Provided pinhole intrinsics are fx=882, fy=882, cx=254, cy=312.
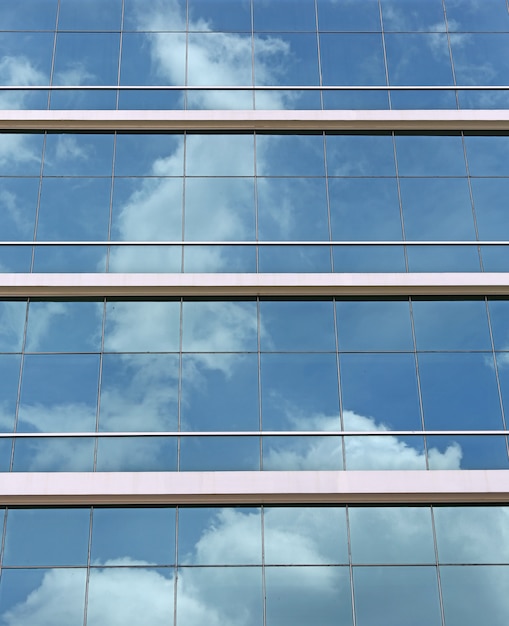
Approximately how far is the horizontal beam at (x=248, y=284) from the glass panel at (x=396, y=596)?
6888 millimetres

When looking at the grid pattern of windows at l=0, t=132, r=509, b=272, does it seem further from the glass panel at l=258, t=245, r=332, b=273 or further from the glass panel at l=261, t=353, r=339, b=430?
the glass panel at l=261, t=353, r=339, b=430

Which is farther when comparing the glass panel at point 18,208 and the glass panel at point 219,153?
the glass panel at point 219,153

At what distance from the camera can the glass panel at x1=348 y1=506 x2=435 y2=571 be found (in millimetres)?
19516

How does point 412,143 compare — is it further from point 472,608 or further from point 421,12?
point 472,608

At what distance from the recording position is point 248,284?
2209cm

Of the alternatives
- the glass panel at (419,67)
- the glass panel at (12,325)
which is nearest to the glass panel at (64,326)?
the glass panel at (12,325)

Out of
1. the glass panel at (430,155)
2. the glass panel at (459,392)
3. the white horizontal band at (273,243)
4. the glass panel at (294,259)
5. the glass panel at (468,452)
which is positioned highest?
the glass panel at (430,155)

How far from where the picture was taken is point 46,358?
70.2ft

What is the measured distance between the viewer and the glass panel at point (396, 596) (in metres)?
18.9

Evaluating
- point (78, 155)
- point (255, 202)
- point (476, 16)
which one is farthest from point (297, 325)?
point (476, 16)

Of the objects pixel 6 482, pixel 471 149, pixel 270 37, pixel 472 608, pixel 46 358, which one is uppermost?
pixel 270 37

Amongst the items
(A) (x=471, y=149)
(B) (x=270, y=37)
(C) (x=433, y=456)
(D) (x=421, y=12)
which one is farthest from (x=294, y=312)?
(D) (x=421, y=12)

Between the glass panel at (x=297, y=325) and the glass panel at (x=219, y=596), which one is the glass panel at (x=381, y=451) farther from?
the glass panel at (x=219, y=596)

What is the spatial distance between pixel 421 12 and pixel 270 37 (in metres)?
4.50
